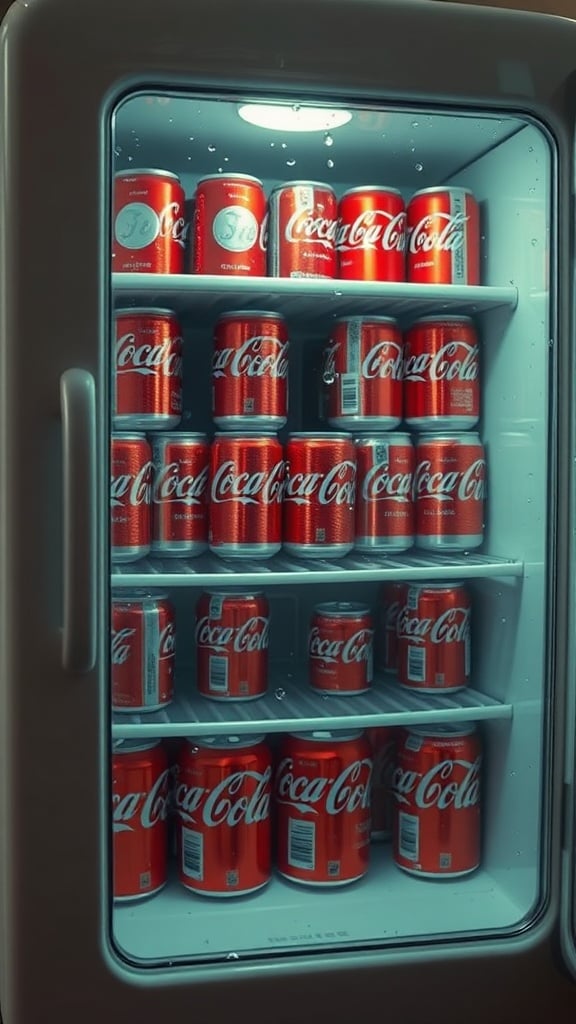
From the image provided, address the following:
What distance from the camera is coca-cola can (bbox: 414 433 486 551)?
1.45 meters

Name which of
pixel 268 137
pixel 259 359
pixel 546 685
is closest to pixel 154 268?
pixel 259 359

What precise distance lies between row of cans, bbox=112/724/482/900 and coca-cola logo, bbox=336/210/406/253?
741 millimetres

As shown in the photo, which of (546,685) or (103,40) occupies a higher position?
(103,40)

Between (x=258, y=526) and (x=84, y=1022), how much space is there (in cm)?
66

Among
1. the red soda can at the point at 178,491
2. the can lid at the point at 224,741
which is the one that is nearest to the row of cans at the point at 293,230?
the red soda can at the point at 178,491

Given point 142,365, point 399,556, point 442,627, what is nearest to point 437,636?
point 442,627

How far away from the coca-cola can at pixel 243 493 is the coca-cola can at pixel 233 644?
83 millimetres

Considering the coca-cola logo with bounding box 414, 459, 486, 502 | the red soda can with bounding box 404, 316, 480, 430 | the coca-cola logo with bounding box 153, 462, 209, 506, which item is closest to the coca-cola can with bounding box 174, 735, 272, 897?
the coca-cola logo with bounding box 153, 462, 209, 506

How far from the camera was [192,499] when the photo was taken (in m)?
1.39

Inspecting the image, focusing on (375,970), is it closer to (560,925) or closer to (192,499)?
(560,925)

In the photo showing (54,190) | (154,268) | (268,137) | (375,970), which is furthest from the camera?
(268,137)

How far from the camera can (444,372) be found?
145cm

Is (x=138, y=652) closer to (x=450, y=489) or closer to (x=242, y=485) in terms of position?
(x=242, y=485)

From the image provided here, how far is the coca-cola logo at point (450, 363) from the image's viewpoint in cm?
145
